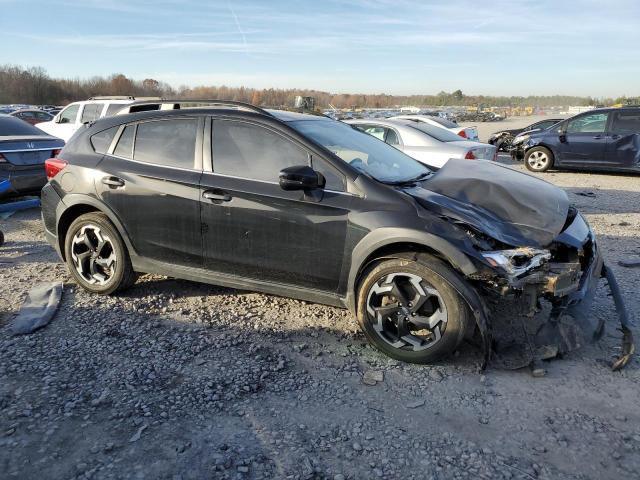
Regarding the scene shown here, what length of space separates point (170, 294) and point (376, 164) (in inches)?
90.5

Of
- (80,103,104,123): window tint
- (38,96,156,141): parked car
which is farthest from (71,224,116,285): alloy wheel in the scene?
(80,103,104,123): window tint

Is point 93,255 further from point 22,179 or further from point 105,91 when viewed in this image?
point 105,91

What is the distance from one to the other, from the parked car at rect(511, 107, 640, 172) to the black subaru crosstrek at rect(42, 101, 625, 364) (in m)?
9.34

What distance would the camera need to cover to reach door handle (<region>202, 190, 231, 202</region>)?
397 cm

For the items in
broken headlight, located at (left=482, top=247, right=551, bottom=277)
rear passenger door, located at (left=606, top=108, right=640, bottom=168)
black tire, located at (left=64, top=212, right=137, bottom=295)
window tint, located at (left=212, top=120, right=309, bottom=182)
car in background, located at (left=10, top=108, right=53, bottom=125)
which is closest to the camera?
broken headlight, located at (left=482, top=247, right=551, bottom=277)

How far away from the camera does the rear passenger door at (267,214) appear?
12.1ft

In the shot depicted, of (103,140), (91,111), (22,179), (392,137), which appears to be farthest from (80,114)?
(103,140)

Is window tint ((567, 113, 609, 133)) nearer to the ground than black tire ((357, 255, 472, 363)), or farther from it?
farther from it

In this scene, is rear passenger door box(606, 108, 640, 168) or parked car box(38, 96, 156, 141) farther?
rear passenger door box(606, 108, 640, 168)

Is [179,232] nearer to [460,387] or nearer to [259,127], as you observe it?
[259,127]

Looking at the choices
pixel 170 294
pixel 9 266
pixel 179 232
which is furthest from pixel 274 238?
pixel 9 266

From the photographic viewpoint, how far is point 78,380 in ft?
10.9

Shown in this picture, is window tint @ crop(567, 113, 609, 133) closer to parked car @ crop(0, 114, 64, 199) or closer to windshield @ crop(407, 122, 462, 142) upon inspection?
windshield @ crop(407, 122, 462, 142)

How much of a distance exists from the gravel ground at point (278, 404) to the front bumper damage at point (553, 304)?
0.48 ft
